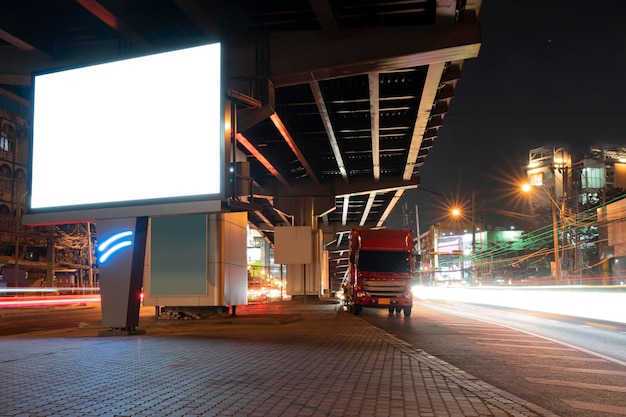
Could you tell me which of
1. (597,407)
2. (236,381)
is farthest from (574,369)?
(236,381)

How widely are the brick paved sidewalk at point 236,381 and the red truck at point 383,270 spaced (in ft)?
38.6

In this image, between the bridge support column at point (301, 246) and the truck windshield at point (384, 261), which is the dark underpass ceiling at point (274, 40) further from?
the bridge support column at point (301, 246)

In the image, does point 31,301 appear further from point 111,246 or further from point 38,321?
point 111,246

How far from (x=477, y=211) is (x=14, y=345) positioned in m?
53.0

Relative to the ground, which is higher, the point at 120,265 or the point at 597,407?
the point at 120,265

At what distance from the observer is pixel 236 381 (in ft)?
24.0

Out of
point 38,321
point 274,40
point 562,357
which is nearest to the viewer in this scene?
point 562,357

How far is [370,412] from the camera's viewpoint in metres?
5.67

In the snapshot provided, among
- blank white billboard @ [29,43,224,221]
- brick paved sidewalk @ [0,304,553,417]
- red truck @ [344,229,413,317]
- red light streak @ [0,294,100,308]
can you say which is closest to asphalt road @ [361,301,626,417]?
brick paved sidewalk @ [0,304,553,417]

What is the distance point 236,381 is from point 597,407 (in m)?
4.41

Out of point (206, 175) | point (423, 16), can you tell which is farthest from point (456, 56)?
point (206, 175)

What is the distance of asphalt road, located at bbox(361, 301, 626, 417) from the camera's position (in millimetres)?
6991

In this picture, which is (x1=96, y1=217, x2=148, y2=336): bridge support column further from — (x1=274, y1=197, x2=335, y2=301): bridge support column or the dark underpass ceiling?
(x1=274, y1=197, x2=335, y2=301): bridge support column

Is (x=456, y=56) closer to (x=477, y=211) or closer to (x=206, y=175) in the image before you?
(x=206, y=175)
